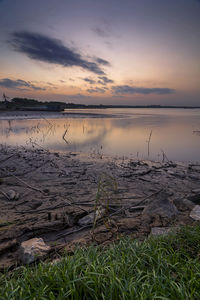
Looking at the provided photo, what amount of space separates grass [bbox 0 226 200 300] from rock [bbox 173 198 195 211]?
1.78 m

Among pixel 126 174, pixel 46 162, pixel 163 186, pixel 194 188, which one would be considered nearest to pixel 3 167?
pixel 46 162

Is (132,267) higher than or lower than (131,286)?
lower

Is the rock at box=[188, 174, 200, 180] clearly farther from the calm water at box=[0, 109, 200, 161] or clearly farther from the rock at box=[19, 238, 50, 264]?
the rock at box=[19, 238, 50, 264]

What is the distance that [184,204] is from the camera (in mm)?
3980

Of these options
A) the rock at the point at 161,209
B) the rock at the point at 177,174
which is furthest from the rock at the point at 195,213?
the rock at the point at 177,174

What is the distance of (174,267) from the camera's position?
184 centimetres

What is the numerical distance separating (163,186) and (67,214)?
3351mm

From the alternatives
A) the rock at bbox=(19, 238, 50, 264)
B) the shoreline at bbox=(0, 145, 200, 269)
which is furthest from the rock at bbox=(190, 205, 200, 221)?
the rock at bbox=(19, 238, 50, 264)

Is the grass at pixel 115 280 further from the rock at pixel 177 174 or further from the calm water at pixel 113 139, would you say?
the calm water at pixel 113 139

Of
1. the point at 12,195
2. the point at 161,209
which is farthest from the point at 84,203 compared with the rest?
the point at 12,195

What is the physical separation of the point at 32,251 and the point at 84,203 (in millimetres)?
1876

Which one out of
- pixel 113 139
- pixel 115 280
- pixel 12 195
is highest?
pixel 115 280

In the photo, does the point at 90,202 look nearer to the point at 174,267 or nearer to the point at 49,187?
the point at 49,187

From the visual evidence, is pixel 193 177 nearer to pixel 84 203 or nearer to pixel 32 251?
pixel 84 203
